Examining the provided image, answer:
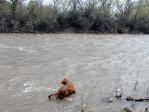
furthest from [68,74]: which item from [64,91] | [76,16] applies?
[76,16]

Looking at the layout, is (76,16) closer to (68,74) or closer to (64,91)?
(68,74)

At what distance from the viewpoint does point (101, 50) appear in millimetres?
38844

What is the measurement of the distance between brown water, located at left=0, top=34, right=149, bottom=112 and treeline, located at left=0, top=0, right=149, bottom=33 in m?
21.5

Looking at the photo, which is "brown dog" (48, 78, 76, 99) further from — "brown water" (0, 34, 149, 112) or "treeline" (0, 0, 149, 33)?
"treeline" (0, 0, 149, 33)

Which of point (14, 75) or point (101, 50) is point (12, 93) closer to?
point (14, 75)

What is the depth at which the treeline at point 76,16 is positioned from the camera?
61750 millimetres

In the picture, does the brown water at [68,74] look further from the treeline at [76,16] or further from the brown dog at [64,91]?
the treeline at [76,16]

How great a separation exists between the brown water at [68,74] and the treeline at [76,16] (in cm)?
2148

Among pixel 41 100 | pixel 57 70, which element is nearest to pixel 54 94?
pixel 41 100

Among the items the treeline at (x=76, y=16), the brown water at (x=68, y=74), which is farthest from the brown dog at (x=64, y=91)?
the treeline at (x=76, y=16)

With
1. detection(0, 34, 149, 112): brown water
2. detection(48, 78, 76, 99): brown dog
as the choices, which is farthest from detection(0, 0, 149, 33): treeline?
detection(48, 78, 76, 99): brown dog

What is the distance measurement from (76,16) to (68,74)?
44934 mm

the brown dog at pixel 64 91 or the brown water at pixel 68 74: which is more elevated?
the brown dog at pixel 64 91

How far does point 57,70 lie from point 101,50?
43.7ft
